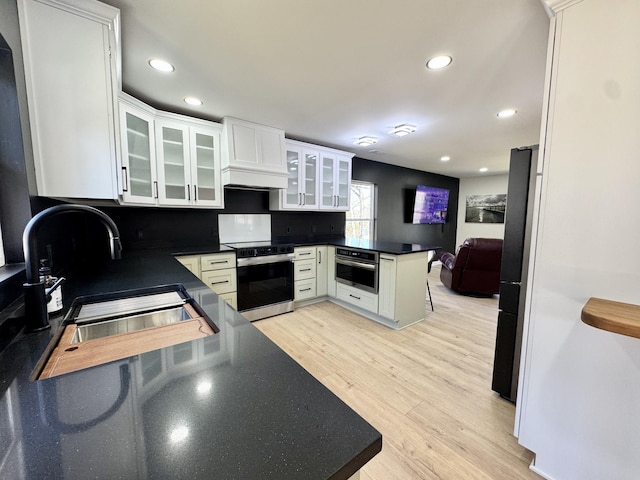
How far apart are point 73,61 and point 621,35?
2.45 m

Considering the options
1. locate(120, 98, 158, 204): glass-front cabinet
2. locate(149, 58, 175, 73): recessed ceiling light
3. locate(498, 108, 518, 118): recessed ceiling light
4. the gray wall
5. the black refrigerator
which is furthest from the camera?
the gray wall

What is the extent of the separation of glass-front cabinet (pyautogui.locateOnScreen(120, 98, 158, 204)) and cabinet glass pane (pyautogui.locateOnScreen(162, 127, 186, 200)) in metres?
0.12

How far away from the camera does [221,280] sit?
2.90 metres

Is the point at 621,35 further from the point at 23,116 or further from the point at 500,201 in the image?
the point at 500,201

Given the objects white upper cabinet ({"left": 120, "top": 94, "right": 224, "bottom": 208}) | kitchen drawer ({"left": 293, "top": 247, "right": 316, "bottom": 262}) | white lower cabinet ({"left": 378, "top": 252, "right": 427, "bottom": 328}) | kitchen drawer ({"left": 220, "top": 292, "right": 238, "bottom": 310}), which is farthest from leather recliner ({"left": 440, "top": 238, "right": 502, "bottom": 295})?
white upper cabinet ({"left": 120, "top": 94, "right": 224, "bottom": 208})

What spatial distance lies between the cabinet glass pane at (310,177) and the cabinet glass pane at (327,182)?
0.16 m

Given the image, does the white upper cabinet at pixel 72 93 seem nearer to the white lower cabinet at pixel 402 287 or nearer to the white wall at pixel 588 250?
the white wall at pixel 588 250

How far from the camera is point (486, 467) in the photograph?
4.48 feet

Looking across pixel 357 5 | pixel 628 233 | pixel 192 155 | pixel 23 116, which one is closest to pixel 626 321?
pixel 628 233

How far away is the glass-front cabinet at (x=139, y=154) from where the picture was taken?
2.29 m

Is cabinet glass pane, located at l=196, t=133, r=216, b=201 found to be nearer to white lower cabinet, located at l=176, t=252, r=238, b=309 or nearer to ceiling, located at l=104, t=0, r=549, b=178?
ceiling, located at l=104, t=0, r=549, b=178

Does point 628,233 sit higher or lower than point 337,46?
lower

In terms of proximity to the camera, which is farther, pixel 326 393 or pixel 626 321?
pixel 626 321

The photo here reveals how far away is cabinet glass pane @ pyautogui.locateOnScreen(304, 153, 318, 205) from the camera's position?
3791 mm
